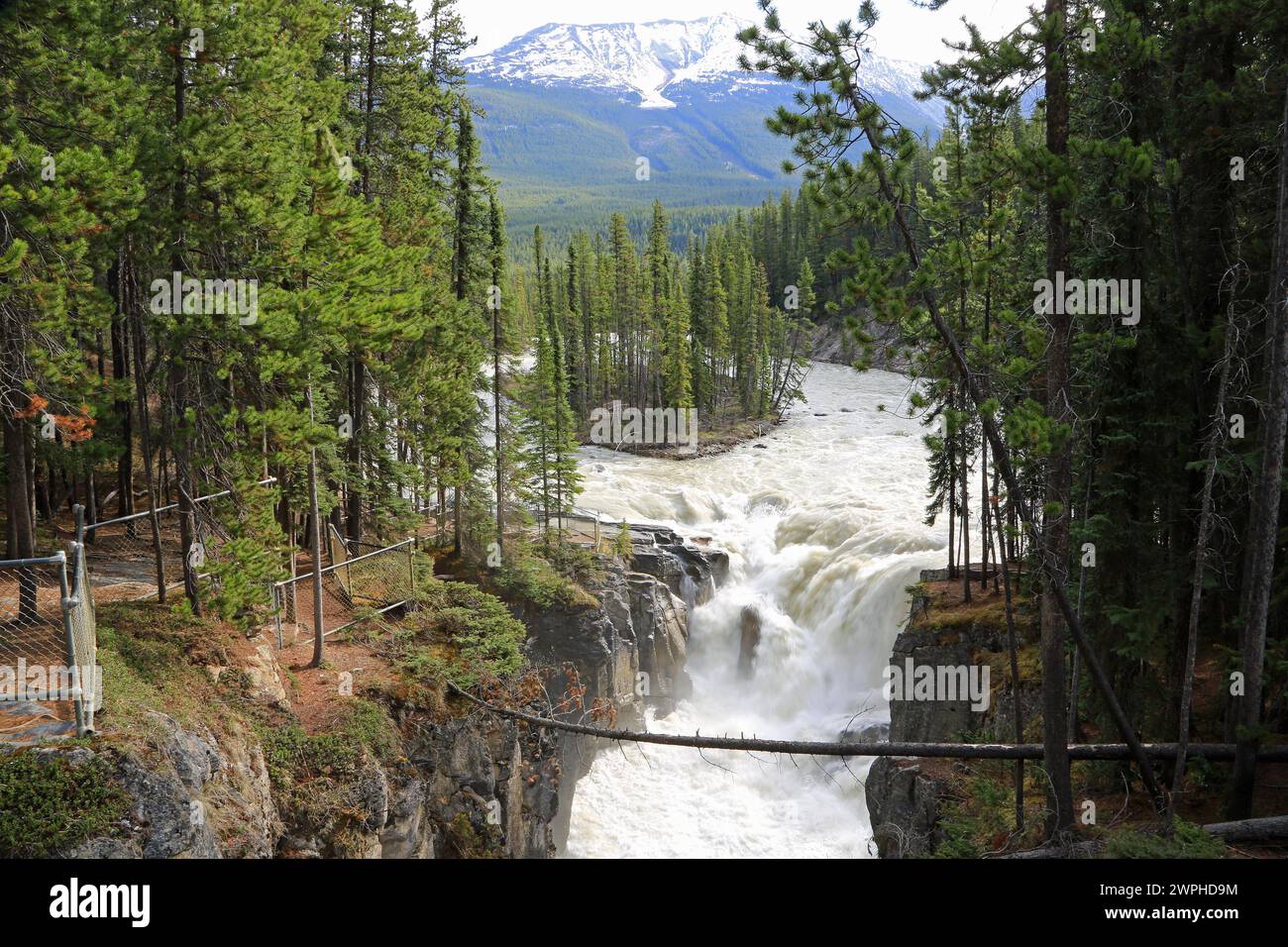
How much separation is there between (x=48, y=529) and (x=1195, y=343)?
71.1 feet

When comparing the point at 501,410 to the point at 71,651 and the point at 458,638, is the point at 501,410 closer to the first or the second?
the point at 458,638

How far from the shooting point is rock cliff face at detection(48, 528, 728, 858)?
1014cm

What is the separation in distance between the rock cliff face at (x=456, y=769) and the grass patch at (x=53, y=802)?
132 millimetres

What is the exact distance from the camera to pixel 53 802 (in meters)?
8.95

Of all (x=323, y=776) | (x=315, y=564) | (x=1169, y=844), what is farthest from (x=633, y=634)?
(x=1169, y=844)

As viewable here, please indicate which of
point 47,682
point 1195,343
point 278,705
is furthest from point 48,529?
point 1195,343

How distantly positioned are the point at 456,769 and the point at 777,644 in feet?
56.5

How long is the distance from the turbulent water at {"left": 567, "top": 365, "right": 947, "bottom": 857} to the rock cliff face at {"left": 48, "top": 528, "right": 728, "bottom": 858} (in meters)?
1.28

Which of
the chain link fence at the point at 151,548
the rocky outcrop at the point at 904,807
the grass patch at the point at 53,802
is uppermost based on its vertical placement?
the chain link fence at the point at 151,548

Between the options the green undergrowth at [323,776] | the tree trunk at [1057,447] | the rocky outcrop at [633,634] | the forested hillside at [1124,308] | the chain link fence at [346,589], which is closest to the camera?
the forested hillside at [1124,308]

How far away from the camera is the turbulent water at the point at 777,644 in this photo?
84.2 feet

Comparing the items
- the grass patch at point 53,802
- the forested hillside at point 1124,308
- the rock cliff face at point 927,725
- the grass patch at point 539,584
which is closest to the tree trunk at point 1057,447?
the forested hillside at point 1124,308

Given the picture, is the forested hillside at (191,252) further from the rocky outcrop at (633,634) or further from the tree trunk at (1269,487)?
the tree trunk at (1269,487)

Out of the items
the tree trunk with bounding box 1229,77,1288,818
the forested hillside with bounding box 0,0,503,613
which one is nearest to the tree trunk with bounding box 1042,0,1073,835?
the tree trunk with bounding box 1229,77,1288,818
